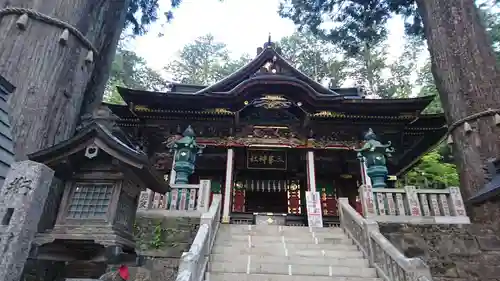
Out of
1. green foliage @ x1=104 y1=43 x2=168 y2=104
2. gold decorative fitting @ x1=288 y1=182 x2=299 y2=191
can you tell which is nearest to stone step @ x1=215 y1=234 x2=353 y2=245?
gold decorative fitting @ x1=288 y1=182 x2=299 y2=191

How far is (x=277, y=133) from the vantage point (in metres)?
11.7

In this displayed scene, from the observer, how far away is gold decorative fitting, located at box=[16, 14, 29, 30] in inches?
193

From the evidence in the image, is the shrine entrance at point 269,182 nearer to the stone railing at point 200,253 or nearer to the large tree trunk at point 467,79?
the stone railing at point 200,253

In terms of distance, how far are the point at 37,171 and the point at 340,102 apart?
9460mm

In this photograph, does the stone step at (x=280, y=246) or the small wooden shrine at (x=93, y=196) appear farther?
the stone step at (x=280, y=246)

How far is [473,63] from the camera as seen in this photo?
7219 millimetres

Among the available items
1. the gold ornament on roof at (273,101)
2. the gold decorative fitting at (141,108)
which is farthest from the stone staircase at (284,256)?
the gold decorative fitting at (141,108)

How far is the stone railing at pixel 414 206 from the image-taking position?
696cm

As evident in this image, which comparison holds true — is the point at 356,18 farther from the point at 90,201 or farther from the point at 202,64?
the point at 202,64

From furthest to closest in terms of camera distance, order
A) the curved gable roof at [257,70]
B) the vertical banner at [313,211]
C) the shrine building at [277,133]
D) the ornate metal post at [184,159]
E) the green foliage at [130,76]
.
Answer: the green foliage at [130,76] → the curved gable roof at [257,70] → the shrine building at [277,133] → the vertical banner at [313,211] → the ornate metal post at [184,159]

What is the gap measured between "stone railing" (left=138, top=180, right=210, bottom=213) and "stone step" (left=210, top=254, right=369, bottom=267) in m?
1.42

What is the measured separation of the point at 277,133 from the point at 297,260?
247 inches

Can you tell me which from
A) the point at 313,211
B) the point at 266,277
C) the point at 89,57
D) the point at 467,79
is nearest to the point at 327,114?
the point at 313,211

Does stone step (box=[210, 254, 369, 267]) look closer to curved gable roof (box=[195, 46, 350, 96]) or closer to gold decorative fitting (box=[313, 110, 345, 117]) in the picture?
gold decorative fitting (box=[313, 110, 345, 117])
